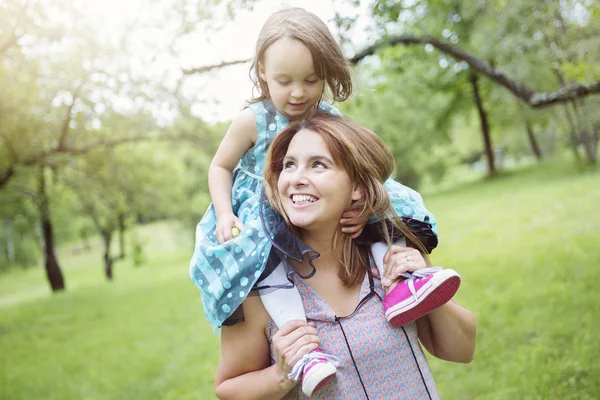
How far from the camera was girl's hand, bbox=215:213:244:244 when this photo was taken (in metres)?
1.92

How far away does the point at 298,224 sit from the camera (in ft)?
5.64

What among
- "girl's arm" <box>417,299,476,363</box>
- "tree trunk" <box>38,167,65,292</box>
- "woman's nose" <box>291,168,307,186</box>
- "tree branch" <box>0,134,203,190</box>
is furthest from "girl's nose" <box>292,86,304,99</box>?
"tree trunk" <box>38,167,65,292</box>

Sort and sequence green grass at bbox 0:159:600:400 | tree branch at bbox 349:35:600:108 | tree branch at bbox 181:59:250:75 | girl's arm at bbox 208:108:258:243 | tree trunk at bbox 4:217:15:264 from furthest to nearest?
tree trunk at bbox 4:217:15:264 < tree branch at bbox 349:35:600:108 < tree branch at bbox 181:59:250:75 < green grass at bbox 0:159:600:400 < girl's arm at bbox 208:108:258:243

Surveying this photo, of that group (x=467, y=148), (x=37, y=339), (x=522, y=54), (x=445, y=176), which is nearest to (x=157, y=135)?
(x=37, y=339)

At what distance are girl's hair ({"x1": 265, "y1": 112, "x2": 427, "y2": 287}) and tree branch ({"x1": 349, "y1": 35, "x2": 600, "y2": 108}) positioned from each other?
2.98 metres

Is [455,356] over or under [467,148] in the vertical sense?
under

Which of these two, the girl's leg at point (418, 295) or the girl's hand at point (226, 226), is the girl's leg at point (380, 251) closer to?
the girl's leg at point (418, 295)

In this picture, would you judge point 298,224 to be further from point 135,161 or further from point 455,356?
point 135,161

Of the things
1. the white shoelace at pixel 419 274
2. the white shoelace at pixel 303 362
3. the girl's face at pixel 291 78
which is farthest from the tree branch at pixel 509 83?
the white shoelace at pixel 303 362

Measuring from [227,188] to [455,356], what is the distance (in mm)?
1109

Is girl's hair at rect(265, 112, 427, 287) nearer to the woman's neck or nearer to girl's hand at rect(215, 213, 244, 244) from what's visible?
the woman's neck

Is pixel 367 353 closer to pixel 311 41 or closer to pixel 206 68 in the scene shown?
pixel 311 41

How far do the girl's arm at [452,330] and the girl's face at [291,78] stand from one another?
94 centimetres

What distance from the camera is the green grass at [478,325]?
14.4 ft
